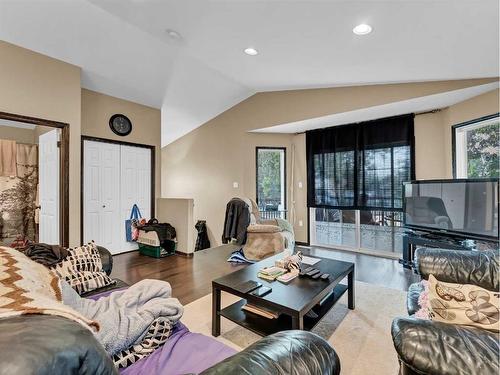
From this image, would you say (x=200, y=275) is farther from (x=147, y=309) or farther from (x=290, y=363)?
(x=290, y=363)

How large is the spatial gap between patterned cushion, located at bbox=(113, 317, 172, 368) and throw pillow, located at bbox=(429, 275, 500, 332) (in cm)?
145

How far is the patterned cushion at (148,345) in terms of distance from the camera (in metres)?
1.09

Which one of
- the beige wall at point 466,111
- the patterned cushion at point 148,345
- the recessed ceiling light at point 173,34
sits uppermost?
the recessed ceiling light at point 173,34

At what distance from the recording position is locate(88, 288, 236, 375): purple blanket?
3.45 feet

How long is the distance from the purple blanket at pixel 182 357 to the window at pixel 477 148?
379 cm

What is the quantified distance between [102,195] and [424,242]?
4.80 meters

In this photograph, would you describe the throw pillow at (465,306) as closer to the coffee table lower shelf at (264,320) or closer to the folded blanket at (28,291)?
the coffee table lower shelf at (264,320)

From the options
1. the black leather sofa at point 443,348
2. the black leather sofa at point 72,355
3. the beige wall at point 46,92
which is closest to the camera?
the black leather sofa at point 72,355

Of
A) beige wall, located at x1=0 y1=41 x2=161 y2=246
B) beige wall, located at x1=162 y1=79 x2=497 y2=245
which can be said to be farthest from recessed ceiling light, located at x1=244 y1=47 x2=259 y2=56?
beige wall, located at x1=0 y1=41 x2=161 y2=246

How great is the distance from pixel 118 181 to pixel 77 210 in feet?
3.44

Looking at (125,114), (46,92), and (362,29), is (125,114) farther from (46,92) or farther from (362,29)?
(362,29)

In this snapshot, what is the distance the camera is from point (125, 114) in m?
4.38

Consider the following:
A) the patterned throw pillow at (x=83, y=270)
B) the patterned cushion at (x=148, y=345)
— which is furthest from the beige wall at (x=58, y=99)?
the patterned cushion at (x=148, y=345)

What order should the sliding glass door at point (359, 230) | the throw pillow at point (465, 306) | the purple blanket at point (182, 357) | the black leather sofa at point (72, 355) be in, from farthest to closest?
1. the sliding glass door at point (359, 230)
2. the throw pillow at point (465, 306)
3. the purple blanket at point (182, 357)
4. the black leather sofa at point (72, 355)
